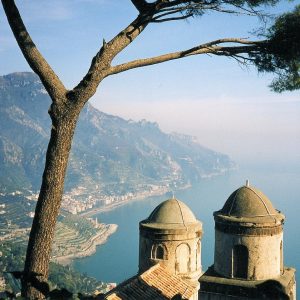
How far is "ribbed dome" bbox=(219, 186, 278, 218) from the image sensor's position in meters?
10.8

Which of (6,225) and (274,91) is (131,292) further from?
(6,225)

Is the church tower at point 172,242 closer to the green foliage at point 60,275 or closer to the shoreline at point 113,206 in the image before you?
the green foliage at point 60,275

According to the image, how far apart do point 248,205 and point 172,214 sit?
286cm

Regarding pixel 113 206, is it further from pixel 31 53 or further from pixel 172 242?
pixel 31 53

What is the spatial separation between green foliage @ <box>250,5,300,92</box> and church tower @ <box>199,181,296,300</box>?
434cm

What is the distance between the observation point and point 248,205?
10.9 m

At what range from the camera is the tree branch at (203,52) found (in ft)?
19.7

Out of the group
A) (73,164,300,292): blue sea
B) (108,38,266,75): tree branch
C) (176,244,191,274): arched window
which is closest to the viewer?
(108,38,266,75): tree branch

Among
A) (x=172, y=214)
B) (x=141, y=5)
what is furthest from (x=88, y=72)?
(x=172, y=214)

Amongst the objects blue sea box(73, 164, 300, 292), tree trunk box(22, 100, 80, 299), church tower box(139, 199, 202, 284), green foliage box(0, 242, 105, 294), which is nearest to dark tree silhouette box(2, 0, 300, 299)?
tree trunk box(22, 100, 80, 299)

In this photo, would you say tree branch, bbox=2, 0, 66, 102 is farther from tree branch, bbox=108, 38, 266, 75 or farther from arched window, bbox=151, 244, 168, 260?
arched window, bbox=151, 244, 168, 260

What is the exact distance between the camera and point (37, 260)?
4.98m

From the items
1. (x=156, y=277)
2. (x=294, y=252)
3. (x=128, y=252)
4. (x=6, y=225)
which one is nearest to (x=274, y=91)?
(x=156, y=277)

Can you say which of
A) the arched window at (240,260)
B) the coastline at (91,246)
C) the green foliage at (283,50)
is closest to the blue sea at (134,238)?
the coastline at (91,246)
